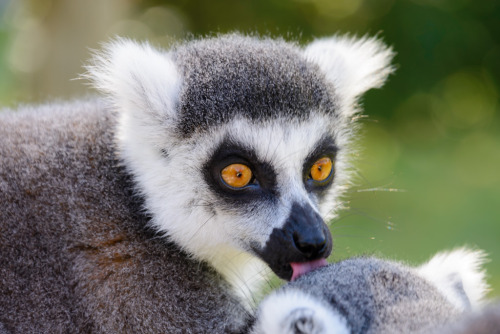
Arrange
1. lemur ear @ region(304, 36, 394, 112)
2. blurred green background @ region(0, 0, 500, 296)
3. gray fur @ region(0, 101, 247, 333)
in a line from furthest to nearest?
1. blurred green background @ region(0, 0, 500, 296)
2. lemur ear @ region(304, 36, 394, 112)
3. gray fur @ region(0, 101, 247, 333)

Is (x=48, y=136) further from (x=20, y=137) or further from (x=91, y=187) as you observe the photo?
(x=91, y=187)

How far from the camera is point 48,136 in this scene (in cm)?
304

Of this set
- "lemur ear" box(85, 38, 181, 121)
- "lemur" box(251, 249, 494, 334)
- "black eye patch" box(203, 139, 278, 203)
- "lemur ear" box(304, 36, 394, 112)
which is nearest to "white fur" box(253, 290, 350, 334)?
"lemur" box(251, 249, 494, 334)

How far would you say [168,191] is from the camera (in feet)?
9.83

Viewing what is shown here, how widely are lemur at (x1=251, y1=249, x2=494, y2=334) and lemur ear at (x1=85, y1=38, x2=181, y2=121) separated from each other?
1.17m

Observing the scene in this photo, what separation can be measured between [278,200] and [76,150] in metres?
1.01

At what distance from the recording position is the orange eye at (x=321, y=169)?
309 cm

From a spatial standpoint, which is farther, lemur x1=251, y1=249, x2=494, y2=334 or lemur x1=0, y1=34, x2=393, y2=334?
lemur x1=0, y1=34, x2=393, y2=334

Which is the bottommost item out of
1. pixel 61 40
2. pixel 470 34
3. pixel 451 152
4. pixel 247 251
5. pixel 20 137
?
pixel 247 251

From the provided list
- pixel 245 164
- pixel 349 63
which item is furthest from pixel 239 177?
pixel 349 63

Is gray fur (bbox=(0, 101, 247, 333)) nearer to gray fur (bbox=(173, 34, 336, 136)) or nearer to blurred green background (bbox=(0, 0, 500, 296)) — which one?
gray fur (bbox=(173, 34, 336, 136))

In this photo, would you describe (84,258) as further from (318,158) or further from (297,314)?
(318,158)

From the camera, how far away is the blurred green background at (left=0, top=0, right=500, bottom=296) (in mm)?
6863

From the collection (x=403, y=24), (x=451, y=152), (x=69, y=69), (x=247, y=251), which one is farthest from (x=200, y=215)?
(x=403, y=24)
